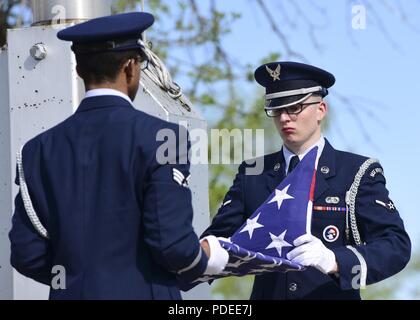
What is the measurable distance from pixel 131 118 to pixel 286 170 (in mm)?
1451

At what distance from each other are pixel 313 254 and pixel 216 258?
0.71 m

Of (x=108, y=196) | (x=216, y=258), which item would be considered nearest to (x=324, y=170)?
(x=216, y=258)

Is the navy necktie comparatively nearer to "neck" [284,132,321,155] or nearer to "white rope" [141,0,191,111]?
"neck" [284,132,321,155]

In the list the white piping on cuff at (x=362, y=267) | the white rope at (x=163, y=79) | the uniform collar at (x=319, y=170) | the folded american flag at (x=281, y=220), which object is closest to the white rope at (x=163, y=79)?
the white rope at (x=163, y=79)

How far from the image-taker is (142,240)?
14.0ft

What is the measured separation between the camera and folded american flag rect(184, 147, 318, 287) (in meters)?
5.23

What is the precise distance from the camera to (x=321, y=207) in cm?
548

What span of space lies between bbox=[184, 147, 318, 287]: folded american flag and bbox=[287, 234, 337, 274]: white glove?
0.18 ft

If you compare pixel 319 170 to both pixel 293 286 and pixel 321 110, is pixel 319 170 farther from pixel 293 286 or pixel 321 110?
pixel 293 286

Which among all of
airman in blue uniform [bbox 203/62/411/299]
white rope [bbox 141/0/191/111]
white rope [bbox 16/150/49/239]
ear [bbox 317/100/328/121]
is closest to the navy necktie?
airman in blue uniform [bbox 203/62/411/299]

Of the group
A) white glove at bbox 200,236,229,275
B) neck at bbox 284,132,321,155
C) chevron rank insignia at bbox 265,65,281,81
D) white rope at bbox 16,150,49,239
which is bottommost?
white glove at bbox 200,236,229,275

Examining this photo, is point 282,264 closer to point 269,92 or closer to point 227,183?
point 269,92

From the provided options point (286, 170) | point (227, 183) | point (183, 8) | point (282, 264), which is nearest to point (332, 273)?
point (282, 264)

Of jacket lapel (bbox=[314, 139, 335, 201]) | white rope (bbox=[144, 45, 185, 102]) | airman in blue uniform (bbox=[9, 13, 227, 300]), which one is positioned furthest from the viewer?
white rope (bbox=[144, 45, 185, 102])
